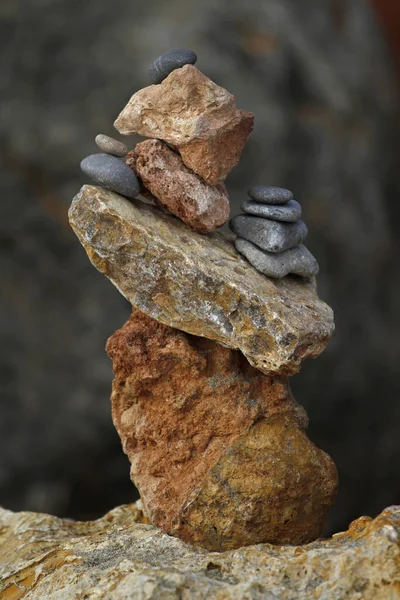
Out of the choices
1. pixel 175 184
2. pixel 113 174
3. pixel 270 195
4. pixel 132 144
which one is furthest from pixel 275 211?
pixel 132 144

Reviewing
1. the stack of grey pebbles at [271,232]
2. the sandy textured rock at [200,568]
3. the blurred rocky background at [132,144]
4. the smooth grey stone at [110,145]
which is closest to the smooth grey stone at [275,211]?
the stack of grey pebbles at [271,232]

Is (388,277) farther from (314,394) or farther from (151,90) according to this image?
(151,90)

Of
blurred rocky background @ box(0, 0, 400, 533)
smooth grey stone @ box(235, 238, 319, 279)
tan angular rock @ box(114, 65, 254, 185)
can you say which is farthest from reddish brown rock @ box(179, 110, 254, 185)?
blurred rocky background @ box(0, 0, 400, 533)

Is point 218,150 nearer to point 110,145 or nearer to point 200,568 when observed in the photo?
point 110,145

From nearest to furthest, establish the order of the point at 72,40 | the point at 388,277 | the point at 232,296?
the point at 232,296 → the point at 72,40 → the point at 388,277

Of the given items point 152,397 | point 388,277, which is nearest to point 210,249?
point 152,397

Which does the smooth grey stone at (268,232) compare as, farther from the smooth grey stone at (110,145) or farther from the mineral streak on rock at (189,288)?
the smooth grey stone at (110,145)

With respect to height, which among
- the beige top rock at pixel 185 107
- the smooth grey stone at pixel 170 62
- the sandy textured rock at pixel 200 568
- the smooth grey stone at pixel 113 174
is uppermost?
the smooth grey stone at pixel 170 62
